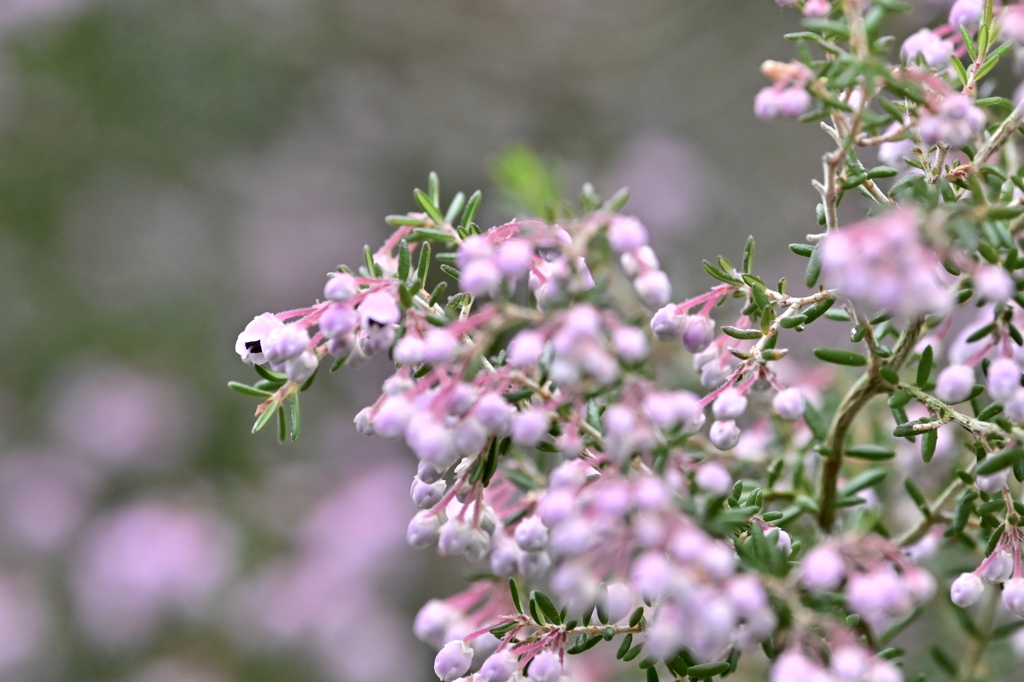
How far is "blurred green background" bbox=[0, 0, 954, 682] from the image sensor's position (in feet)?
8.13

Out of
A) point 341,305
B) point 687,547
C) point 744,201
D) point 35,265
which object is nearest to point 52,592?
point 35,265

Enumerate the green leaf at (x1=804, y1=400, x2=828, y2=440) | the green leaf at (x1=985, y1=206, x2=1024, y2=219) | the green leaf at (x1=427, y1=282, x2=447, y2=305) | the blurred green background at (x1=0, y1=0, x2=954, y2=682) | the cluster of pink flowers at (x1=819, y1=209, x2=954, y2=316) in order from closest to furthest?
the cluster of pink flowers at (x1=819, y1=209, x2=954, y2=316) → the green leaf at (x1=985, y1=206, x2=1024, y2=219) → the green leaf at (x1=427, y1=282, x2=447, y2=305) → the green leaf at (x1=804, y1=400, x2=828, y2=440) → the blurred green background at (x1=0, y1=0, x2=954, y2=682)

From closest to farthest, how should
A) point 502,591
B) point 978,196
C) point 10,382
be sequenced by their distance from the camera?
point 978,196 < point 502,591 < point 10,382

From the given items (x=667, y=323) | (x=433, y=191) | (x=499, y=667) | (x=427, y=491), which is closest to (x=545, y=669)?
(x=499, y=667)

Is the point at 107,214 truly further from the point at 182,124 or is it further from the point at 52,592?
the point at 52,592

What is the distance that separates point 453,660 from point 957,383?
37 cm

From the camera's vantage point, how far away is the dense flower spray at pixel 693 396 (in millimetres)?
485

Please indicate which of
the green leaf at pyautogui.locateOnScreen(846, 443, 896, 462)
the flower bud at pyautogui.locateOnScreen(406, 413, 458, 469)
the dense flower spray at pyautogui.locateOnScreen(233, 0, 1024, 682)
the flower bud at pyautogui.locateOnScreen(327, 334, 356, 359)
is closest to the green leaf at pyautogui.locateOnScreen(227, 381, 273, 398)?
the dense flower spray at pyautogui.locateOnScreen(233, 0, 1024, 682)

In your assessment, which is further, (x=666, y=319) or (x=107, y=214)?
(x=107, y=214)

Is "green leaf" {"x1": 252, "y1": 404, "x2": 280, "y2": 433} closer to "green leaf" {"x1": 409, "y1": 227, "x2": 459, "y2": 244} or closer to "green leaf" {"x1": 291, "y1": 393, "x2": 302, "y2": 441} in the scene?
"green leaf" {"x1": 291, "y1": 393, "x2": 302, "y2": 441}

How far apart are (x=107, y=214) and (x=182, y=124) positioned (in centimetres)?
43

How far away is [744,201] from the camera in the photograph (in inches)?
115

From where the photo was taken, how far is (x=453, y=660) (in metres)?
0.66

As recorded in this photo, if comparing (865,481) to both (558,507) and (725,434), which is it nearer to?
(725,434)
